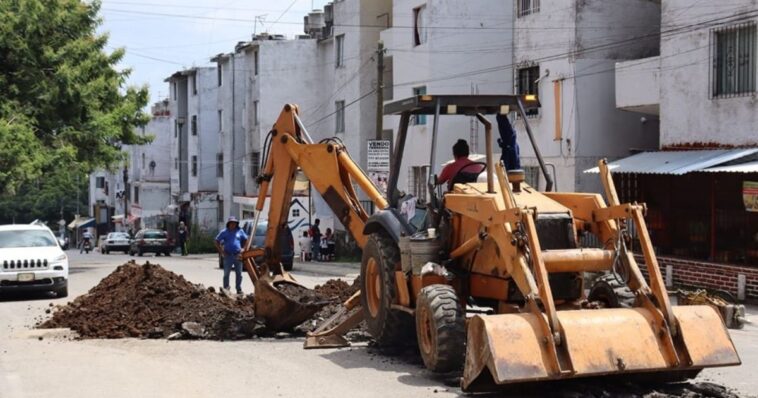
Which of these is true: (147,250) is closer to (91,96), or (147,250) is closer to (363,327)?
(91,96)

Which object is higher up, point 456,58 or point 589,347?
point 456,58

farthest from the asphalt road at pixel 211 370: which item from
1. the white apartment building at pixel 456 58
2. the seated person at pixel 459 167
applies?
the white apartment building at pixel 456 58

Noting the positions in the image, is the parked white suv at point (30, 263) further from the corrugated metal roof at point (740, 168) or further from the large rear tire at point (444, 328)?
the corrugated metal roof at point (740, 168)

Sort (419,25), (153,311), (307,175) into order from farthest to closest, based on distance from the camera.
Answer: (419,25), (153,311), (307,175)

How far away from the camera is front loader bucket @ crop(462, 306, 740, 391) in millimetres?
9039

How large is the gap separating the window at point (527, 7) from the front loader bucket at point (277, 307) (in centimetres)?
1870

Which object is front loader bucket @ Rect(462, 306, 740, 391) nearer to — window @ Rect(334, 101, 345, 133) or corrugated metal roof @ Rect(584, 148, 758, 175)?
corrugated metal roof @ Rect(584, 148, 758, 175)

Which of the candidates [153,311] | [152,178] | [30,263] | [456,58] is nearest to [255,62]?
[456,58]

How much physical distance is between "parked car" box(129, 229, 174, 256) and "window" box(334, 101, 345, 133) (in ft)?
40.8

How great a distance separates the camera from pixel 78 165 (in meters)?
35.1

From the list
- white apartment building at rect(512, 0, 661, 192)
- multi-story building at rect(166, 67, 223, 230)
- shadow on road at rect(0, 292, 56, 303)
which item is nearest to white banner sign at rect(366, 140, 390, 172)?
white apartment building at rect(512, 0, 661, 192)

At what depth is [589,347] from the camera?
362 inches

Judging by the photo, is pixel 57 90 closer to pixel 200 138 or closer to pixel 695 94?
pixel 695 94

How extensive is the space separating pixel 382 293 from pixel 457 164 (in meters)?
1.75
